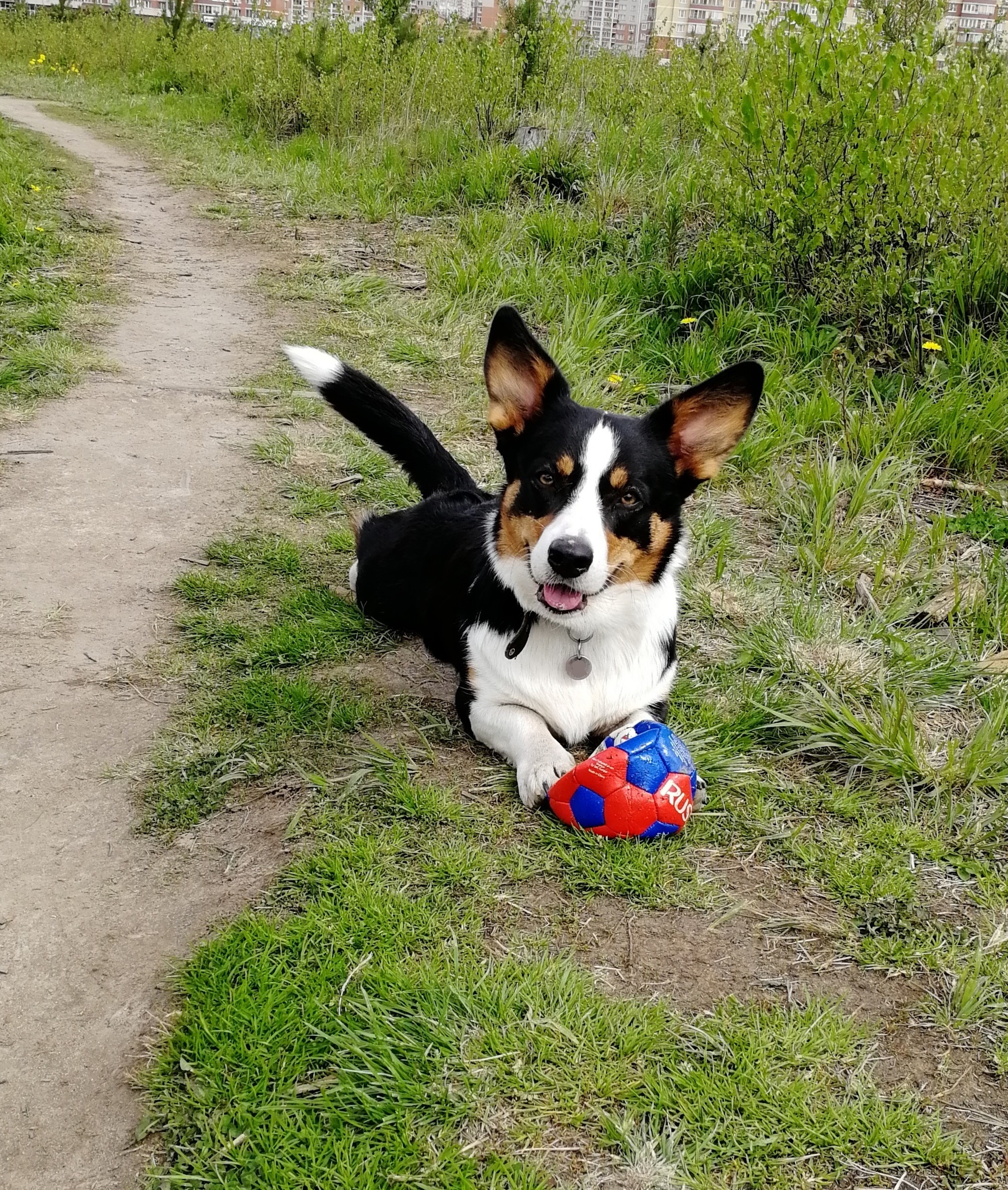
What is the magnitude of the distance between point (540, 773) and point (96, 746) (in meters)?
1.11

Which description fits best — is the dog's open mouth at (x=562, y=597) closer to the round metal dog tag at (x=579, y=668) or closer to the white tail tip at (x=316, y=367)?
the round metal dog tag at (x=579, y=668)

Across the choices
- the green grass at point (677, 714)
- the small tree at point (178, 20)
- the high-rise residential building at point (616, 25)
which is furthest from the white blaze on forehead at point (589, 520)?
the small tree at point (178, 20)

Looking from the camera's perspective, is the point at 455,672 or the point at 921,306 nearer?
the point at 455,672

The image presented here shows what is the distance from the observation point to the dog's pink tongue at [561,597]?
2473mm

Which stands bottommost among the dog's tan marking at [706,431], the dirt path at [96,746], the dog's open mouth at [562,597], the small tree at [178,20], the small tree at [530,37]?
the dirt path at [96,746]

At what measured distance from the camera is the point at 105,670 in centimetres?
289

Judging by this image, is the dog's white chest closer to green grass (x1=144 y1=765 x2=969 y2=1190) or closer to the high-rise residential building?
green grass (x1=144 y1=765 x2=969 y2=1190)

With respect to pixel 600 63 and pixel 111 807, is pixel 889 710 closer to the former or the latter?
pixel 111 807

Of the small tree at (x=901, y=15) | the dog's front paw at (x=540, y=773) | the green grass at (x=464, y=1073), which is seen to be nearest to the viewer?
the green grass at (x=464, y=1073)

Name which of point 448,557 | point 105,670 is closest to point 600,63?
point 448,557

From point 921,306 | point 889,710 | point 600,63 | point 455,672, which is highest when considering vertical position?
point 600,63

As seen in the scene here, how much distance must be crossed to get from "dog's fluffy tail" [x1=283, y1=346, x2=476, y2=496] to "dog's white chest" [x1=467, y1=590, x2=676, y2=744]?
3.39 feet

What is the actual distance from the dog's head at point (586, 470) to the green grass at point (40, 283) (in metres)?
2.81

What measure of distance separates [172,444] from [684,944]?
3.23 meters
